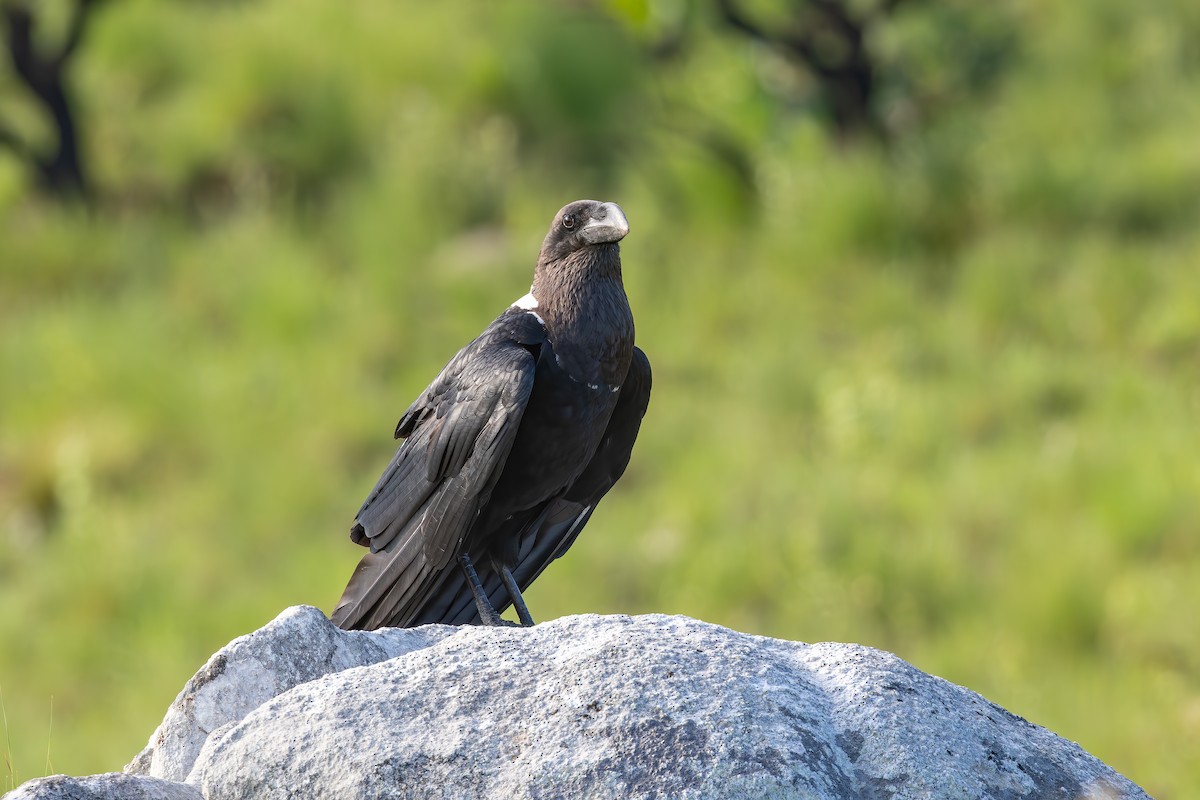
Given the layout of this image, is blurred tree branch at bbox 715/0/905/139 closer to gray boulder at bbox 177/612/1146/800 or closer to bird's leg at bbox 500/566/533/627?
bird's leg at bbox 500/566/533/627

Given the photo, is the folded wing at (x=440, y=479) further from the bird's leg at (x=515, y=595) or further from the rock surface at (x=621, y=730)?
the rock surface at (x=621, y=730)

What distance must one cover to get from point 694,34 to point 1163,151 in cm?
378

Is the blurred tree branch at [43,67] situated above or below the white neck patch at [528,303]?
above

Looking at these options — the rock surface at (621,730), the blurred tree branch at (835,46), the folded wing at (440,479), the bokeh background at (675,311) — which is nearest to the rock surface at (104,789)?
the rock surface at (621,730)

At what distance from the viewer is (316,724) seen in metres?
3.27

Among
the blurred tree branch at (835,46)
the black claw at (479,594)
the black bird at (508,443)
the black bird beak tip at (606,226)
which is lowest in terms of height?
the black claw at (479,594)

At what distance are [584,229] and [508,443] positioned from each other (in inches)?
26.3

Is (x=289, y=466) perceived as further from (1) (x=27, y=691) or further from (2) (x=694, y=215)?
(2) (x=694, y=215)

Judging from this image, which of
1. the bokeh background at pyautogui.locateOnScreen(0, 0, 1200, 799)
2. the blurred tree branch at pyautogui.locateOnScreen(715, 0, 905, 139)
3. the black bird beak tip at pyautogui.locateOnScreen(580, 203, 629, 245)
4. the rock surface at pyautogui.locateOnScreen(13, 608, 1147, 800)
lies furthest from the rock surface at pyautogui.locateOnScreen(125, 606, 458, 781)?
the blurred tree branch at pyautogui.locateOnScreen(715, 0, 905, 139)

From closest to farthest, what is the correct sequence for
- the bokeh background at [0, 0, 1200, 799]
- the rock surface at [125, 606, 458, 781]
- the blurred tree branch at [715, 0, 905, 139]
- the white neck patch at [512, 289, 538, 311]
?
the rock surface at [125, 606, 458, 781]
the white neck patch at [512, 289, 538, 311]
the bokeh background at [0, 0, 1200, 799]
the blurred tree branch at [715, 0, 905, 139]

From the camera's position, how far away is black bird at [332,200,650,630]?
4.70m

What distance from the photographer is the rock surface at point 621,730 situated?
3.16 metres

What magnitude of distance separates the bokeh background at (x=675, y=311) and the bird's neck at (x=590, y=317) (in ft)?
18.5

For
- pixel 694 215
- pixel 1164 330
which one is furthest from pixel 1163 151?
pixel 694 215
